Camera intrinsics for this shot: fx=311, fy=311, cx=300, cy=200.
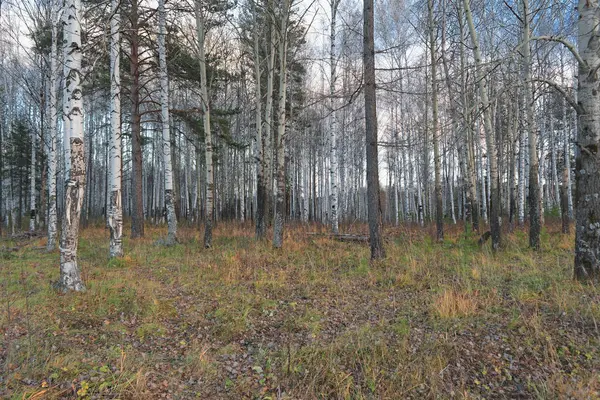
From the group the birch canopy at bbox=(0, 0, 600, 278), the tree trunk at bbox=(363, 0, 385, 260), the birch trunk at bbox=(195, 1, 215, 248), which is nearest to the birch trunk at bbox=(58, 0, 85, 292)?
the birch canopy at bbox=(0, 0, 600, 278)

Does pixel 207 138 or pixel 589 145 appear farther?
pixel 207 138

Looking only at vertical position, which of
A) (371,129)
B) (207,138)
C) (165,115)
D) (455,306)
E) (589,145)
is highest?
(165,115)

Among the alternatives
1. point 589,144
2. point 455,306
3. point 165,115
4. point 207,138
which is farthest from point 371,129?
point 165,115

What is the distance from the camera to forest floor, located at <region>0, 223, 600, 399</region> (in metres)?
2.97

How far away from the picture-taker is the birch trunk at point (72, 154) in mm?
5297

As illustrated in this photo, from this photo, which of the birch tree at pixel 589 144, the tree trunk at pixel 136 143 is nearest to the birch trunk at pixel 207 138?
the tree trunk at pixel 136 143

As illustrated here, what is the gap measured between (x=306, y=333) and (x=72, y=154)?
489 cm

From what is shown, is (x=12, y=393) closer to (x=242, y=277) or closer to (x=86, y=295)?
(x=86, y=295)

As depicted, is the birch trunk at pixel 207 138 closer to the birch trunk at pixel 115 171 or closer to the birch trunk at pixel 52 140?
the birch trunk at pixel 115 171

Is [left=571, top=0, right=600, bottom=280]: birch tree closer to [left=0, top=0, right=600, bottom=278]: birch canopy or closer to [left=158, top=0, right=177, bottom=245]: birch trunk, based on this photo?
[left=0, top=0, right=600, bottom=278]: birch canopy

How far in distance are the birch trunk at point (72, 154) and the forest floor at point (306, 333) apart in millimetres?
436

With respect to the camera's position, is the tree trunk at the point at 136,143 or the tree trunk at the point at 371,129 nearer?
the tree trunk at the point at 371,129

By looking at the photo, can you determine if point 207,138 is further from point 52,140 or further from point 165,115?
point 52,140

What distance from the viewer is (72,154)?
5328mm
